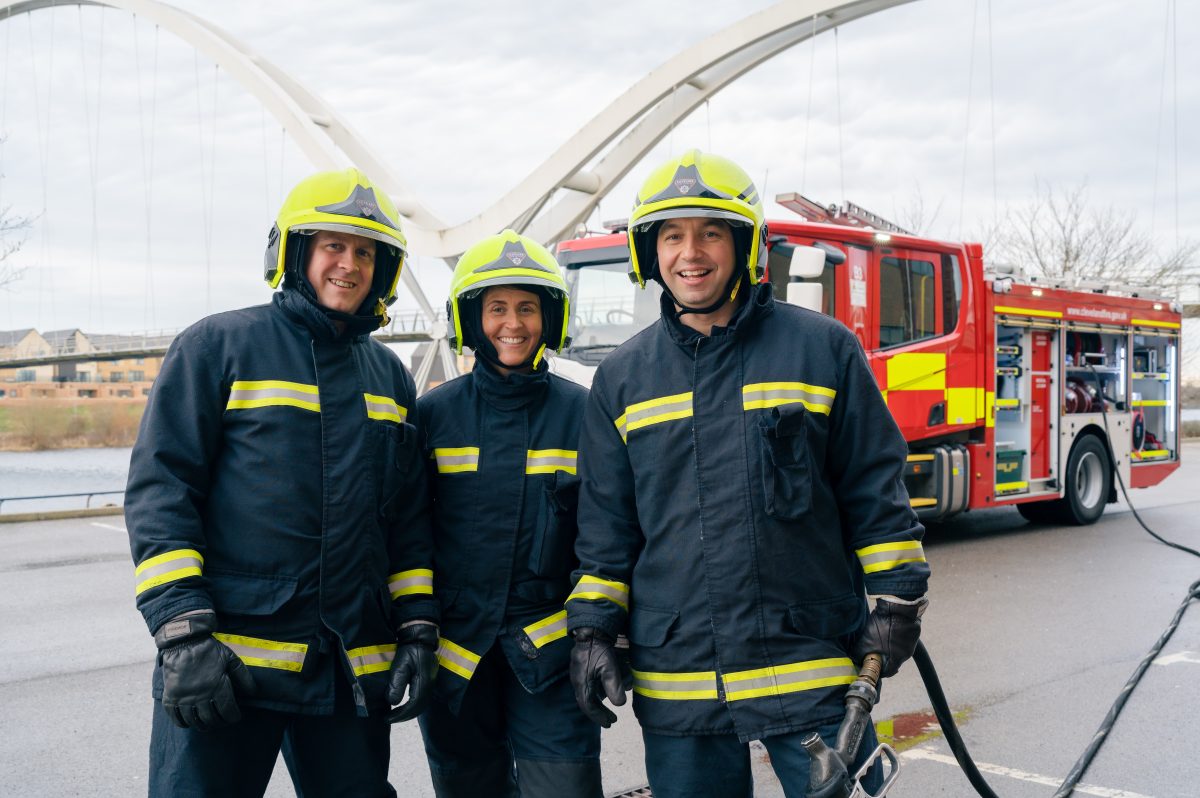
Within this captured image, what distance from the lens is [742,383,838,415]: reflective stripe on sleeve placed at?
7.80 ft

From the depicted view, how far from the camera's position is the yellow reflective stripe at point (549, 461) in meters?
2.81

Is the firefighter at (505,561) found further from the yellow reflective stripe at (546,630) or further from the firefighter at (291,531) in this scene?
the firefighter at (291,531)

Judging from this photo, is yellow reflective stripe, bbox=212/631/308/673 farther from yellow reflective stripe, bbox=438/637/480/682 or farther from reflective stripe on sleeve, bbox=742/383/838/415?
reflective stripe on sleeve, bbox=742/383/838/415

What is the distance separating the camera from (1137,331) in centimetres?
1162

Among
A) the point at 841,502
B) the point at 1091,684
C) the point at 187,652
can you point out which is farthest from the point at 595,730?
the point at 1091,684

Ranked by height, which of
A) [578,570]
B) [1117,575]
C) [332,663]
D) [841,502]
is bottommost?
[1117,575]

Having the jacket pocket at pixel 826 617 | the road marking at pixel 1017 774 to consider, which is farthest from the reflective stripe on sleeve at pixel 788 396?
the road marking at pixel 1017 774

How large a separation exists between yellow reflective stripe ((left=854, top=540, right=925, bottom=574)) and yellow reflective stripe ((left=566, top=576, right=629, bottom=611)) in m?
0.58

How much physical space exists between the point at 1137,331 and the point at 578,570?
1099 centimetres

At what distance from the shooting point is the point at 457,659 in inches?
106

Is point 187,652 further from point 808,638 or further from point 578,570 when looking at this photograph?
point 808,638

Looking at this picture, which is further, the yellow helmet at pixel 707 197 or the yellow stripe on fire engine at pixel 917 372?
the yellow stripe on fire engine at pixel 917 372

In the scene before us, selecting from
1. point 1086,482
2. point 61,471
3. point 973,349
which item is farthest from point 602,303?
point 61,471

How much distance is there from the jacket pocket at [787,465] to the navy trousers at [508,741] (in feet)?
2.66
